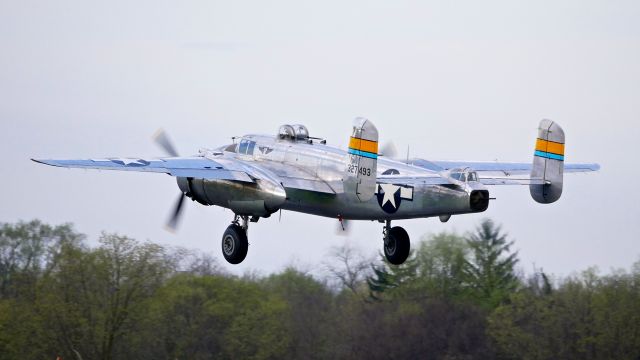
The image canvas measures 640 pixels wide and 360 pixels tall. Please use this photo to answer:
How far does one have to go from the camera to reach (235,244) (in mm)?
47812

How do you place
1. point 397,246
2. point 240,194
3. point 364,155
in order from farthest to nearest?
point 397,246, point 240,194, point 364,155

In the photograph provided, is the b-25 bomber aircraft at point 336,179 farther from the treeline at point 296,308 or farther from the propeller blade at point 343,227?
the treeline at point 296,308

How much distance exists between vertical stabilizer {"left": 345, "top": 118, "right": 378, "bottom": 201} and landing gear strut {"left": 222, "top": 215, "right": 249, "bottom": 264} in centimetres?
612

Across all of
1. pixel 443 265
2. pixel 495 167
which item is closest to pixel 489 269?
pixel 443 265

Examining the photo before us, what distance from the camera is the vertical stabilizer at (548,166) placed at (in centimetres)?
4469

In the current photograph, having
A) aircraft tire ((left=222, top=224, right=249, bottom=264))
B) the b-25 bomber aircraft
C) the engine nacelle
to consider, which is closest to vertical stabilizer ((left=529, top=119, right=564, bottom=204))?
the b-25 bomber aircraft

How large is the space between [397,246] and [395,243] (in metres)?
0.14

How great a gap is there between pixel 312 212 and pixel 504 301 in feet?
152

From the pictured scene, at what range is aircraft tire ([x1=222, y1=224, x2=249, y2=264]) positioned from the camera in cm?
4781

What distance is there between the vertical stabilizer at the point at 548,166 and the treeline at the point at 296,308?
33.2 m

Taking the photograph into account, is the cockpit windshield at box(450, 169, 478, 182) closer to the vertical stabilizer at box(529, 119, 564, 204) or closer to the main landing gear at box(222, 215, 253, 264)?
the vertical stabilizer at box(529, 119, 564, 204)

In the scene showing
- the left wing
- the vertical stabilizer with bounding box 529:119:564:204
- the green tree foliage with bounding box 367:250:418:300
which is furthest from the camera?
the green tree foliage with bounding box 367:250:418:300

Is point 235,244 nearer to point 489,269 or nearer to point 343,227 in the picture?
point 343,227

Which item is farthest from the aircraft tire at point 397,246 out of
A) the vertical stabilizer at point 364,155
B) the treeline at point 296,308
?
the treeline at point 296,308
